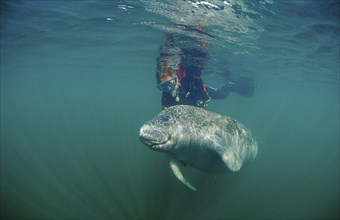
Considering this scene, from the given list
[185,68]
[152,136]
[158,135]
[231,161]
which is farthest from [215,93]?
[152,136]

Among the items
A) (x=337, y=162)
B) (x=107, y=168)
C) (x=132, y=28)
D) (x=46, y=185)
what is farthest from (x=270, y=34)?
(x=337, y=162)

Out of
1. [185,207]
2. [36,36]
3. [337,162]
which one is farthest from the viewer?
[337,162]

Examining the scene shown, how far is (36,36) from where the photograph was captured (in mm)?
21391

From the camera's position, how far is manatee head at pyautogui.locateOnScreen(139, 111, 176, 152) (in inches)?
283

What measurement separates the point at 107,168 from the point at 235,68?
17.3 m

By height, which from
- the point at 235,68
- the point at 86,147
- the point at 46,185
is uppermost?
the point at 235,68

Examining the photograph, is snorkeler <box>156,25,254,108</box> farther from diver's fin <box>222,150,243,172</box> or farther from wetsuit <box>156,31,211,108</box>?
diver's fin <box>222,150,243,172</box>

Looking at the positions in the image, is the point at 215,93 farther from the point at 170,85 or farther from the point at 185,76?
the point at 170,85

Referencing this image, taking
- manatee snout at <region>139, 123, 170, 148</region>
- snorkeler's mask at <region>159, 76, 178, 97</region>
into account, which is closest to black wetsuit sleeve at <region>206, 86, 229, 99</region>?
snorkeler's mask at <region>159, 76, 178, 97</region>

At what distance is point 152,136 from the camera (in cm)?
718

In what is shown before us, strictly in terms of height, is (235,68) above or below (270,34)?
below

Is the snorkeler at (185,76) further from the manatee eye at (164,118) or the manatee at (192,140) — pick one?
the manatee eye at (164,118)

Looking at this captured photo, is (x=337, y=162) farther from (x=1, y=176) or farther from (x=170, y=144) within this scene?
(x=1, y=176)

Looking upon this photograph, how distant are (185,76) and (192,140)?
6.86 m
